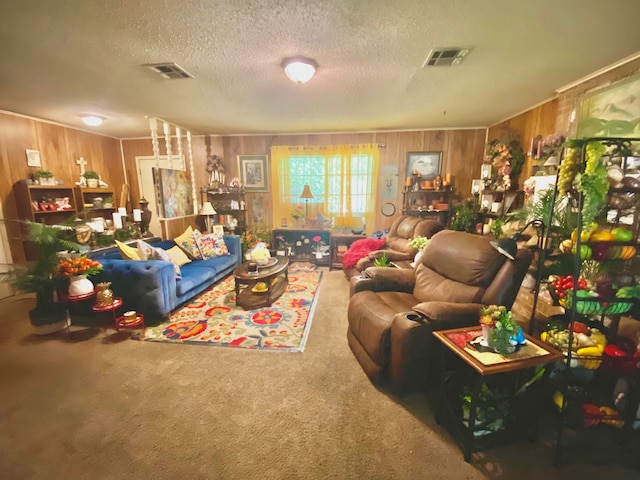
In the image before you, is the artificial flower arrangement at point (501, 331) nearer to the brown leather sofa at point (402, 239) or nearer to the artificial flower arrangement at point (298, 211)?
the brown leather sofa at point (402, 239)

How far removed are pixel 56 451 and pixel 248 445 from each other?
1040 millimetres

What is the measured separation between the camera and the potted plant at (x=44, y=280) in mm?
2525

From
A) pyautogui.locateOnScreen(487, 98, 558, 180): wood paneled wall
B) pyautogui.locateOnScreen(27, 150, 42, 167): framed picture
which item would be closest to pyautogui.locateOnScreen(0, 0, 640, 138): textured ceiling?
pyautogui.locateOnScreen(487, 98, 558, 180): wood paneled wall

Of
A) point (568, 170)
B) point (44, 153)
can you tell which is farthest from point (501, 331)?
point (44, 153)

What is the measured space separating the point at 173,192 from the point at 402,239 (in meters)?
3.75

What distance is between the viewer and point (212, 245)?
407 cm

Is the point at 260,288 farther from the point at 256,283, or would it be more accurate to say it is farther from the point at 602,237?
the point at 602,237

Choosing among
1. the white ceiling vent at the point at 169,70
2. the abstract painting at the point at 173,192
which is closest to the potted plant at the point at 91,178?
the abstract painting at the point at 173,192

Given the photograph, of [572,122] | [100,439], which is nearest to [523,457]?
[100,439]

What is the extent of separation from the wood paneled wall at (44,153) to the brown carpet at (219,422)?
245cm

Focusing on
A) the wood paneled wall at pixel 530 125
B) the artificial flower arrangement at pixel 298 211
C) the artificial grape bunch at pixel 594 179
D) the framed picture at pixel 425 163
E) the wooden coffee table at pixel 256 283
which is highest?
the wood paneled wall at pixel 530 125

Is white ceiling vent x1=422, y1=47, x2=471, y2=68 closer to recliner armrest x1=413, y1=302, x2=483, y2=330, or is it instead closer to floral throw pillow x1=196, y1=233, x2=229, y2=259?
recliner armrest x1=413, y1=302, x2=483, y2=330

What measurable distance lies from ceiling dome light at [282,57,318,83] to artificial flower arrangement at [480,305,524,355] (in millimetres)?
2163

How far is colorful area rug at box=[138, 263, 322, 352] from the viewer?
2.46 meters
